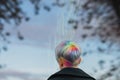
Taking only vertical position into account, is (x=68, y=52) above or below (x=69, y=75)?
above

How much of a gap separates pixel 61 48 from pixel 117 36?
13.8 ft

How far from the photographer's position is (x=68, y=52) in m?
1.96

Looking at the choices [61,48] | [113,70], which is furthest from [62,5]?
[61,48]

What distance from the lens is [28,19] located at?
5.52m

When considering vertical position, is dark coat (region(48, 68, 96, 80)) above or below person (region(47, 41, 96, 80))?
below

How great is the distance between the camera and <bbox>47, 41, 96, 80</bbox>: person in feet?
6.27

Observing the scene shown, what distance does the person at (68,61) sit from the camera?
191 centimetres

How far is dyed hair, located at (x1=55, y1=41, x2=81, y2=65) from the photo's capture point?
1951mm

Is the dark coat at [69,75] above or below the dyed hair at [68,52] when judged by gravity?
below

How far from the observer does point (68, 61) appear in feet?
6.42

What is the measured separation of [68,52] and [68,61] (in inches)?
1.6

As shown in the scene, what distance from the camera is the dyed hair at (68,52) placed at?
1.95 m

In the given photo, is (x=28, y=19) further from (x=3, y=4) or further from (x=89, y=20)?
(x=89, y=20)

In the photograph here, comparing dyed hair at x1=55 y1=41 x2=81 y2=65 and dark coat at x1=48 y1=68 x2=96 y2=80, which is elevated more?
dyed hair at x1=55 y1=41 x2=81 y2=65
